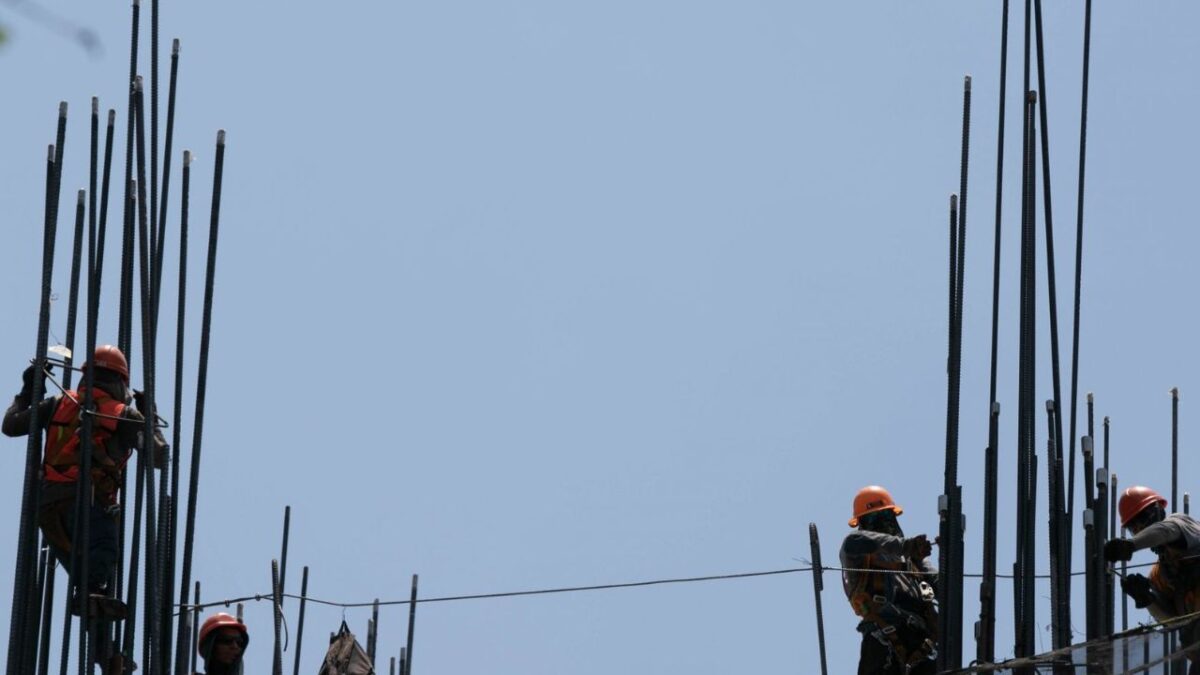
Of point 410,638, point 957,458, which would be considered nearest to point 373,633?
point 410,638

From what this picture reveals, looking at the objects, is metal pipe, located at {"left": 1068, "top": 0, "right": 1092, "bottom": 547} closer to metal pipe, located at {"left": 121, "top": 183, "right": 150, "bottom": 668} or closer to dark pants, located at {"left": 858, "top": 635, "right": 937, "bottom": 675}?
dark pants, located at {"left": 858, "top": 635, "right": 937, "bottom": 675}

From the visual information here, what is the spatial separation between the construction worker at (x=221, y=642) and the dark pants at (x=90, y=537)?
909 millimetres

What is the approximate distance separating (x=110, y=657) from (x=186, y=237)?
2.39 m

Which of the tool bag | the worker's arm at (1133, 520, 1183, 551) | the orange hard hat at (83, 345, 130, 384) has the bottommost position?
the tool bag

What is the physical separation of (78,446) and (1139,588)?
646cm

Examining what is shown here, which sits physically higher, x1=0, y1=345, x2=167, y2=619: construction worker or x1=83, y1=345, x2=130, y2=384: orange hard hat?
x1=83, y1=345, x2=130, y2=384: orange hard hat

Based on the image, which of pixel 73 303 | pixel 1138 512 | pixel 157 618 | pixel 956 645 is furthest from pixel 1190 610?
pixel 73 303

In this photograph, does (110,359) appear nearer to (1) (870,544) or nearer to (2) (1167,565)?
(1) (870,544)

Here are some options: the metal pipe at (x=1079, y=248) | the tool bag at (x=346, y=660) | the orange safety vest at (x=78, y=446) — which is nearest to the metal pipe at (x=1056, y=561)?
the metal pipe at (x=1079, y=248)

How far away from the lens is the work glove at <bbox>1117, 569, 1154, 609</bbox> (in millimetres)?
10625

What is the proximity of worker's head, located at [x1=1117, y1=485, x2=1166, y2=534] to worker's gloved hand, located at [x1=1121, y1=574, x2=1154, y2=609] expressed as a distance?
576mm

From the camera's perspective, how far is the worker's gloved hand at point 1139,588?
34.9 feet

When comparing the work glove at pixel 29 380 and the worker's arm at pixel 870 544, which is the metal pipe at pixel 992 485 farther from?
the work glove at pixel 29 380

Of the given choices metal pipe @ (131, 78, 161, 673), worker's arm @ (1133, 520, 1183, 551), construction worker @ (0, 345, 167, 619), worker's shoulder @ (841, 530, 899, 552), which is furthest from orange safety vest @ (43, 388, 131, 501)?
worker's arm @ (1133, 520, 1183, 551)
